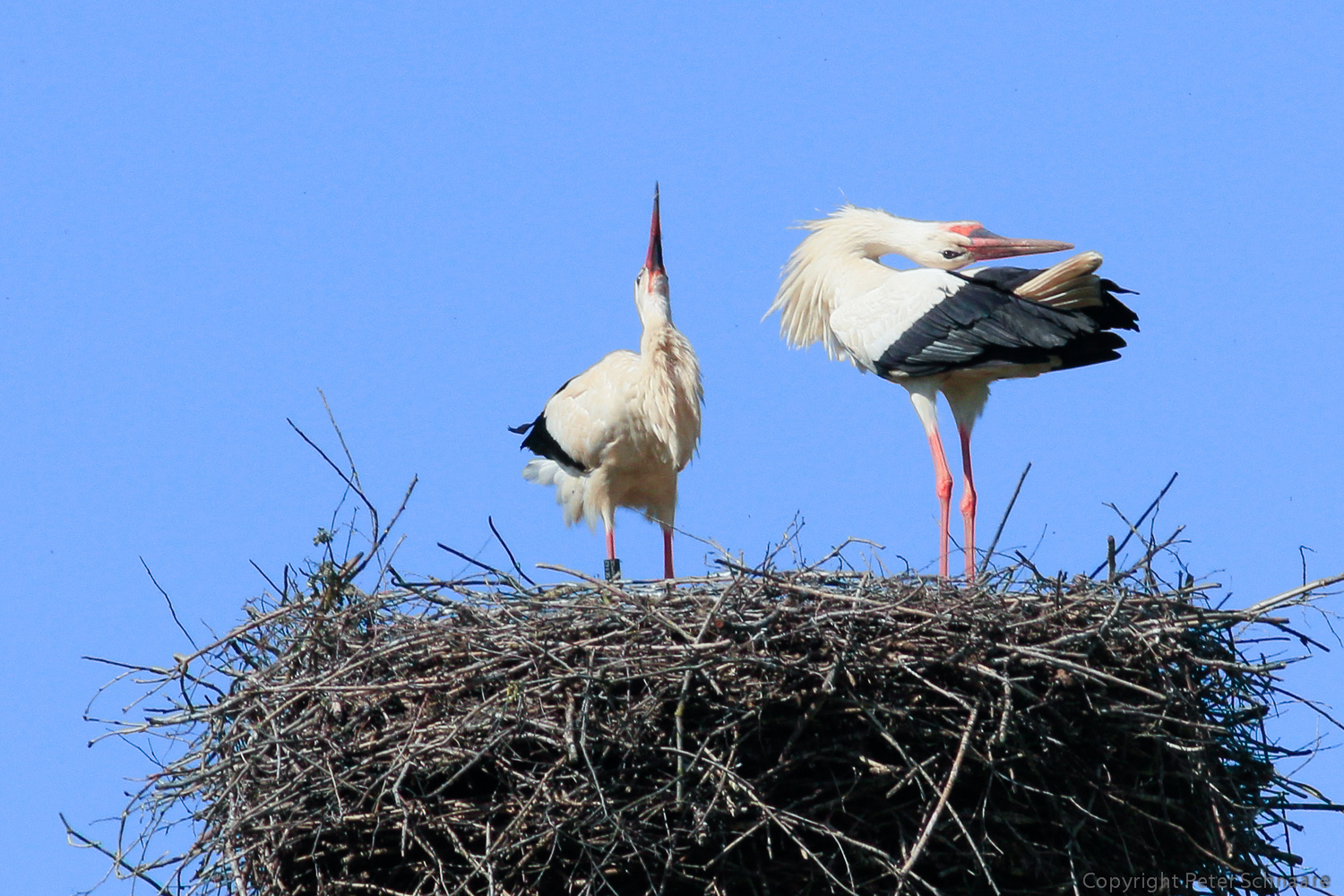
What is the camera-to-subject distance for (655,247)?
845 cm

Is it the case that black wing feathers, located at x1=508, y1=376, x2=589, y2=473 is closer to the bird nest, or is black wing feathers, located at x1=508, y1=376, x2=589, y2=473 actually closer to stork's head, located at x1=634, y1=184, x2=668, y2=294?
stork's head, located at x1=634, y1=184, x2=668, y2=294

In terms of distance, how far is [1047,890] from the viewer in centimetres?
546

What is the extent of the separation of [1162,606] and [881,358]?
8.22 feet

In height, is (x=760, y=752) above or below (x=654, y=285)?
below

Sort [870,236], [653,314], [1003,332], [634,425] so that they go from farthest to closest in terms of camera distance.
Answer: [870,236] < [653,314] < [634,425] < [1003,332]

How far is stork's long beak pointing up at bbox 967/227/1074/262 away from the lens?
27.0ft

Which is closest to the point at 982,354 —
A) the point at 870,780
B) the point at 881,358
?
the point at 881,358

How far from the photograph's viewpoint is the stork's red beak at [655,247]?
8398 mm

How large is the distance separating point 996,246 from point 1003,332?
0.89m

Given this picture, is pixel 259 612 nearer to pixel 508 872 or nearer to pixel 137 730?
pixel 137 730

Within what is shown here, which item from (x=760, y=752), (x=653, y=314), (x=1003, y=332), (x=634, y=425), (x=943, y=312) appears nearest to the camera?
(x=760, y=752)

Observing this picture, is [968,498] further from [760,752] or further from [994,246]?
[760,752]

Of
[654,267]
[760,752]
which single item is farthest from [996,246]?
[760,752]

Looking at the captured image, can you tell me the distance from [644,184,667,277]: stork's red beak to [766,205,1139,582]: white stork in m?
0.57
